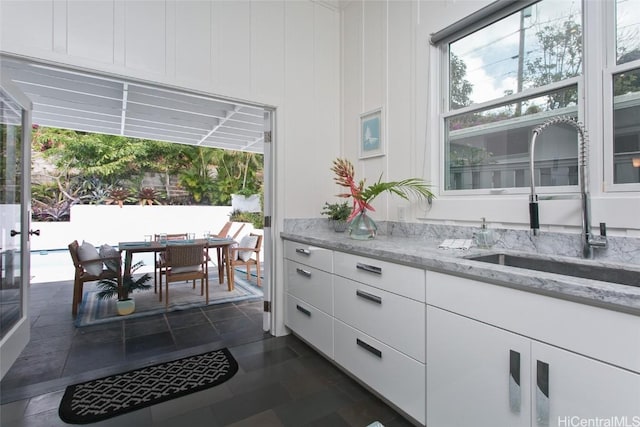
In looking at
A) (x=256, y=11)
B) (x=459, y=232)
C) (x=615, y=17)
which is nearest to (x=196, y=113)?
(x=256, y=11)

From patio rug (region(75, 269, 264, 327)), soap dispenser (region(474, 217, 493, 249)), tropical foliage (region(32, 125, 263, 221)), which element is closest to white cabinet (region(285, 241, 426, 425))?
soap dispenser (region(474, 217, 493, 249))

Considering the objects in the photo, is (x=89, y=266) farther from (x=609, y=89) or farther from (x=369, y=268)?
(x=609, y=89)

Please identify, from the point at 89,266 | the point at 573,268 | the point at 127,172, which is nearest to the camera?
the point at 573,268

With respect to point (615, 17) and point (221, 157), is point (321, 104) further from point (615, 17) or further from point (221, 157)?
point (221, 157)

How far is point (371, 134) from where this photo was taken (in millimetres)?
2832

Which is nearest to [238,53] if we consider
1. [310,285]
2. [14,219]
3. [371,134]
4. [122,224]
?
[371,134]

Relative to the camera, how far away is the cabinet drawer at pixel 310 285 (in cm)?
224

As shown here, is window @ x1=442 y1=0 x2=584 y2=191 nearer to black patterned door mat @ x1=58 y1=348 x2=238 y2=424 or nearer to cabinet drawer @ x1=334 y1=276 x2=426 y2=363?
cabinet drawer @ x1=334 y1=276 x2=426 y2=363

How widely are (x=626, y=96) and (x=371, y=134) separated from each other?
167 centimetres

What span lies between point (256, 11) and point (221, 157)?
962 cm

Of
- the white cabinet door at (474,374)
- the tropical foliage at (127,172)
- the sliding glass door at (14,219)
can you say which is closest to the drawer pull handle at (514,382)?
the white cabinet door at (474,374)

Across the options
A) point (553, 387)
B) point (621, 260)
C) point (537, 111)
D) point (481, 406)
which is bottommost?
point (481, 406)

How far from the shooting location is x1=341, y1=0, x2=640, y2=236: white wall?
1581 mm

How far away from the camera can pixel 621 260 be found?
1.41m
